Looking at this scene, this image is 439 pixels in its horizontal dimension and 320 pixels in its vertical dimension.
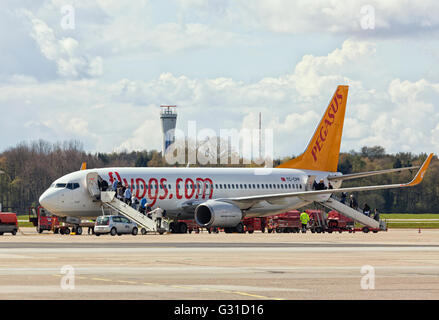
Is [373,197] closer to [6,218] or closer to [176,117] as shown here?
[176,117]

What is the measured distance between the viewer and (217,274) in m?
25.6

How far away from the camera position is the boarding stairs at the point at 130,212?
198 feet

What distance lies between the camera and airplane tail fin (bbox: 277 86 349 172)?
77.0m

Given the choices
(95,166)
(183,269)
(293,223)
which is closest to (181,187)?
(293,223)

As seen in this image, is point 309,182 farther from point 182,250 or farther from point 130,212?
point 182,250

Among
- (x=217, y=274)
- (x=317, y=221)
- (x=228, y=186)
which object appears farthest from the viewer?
(x=317, y=221)

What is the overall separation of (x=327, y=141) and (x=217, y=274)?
53.0 m

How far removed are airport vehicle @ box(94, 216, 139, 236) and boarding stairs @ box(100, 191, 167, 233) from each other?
0.88 metres

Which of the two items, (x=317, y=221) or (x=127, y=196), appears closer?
(x=127, y=196)

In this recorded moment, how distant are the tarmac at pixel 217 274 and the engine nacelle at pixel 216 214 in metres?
25.1

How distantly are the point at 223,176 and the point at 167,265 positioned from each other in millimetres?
41272

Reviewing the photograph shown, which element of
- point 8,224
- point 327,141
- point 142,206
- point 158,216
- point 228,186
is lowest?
point 8,224

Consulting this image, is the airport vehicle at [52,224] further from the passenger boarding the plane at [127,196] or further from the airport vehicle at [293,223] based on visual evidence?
the airport vehicle at [293,223]
